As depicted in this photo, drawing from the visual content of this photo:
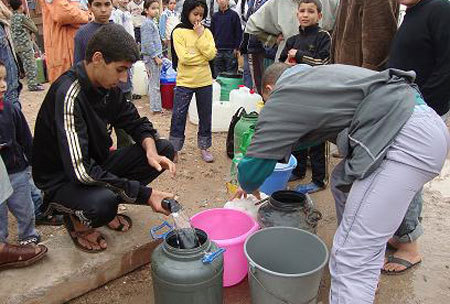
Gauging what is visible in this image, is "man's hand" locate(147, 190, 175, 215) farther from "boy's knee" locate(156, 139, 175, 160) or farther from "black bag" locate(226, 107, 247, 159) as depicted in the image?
"black bag" locate(226, 107, 247, 159)

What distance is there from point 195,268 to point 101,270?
2.75ft

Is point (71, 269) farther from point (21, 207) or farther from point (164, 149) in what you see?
point (164, 149)

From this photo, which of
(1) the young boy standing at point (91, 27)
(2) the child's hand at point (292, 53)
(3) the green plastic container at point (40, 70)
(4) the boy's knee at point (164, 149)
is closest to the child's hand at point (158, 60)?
(1) the young boy standing at point (91, 27)

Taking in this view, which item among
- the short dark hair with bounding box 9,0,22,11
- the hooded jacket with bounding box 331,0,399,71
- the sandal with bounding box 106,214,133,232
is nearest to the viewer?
the sandal with bounding box 106,214,133,232

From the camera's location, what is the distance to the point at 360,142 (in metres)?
1.95

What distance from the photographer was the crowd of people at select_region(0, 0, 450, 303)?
6.45 ft

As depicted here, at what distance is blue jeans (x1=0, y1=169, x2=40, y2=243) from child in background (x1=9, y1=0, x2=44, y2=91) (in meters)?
5.71

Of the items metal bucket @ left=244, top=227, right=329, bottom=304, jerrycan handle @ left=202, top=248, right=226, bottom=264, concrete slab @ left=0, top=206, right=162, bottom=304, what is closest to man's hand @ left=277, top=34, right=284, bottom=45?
concrete slab @ left=0, top=206, right=162, bottom=304

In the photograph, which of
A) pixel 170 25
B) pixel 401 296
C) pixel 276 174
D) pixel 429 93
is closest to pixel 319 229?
pixel 276 174

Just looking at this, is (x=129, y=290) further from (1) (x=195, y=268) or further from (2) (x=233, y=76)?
(2) (x=233, y=76)

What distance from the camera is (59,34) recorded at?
423cm

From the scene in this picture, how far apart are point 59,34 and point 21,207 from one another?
212cm

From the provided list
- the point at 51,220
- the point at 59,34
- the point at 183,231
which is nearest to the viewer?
the point at 183,231

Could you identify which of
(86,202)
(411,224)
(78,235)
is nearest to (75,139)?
(86,202)
